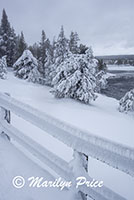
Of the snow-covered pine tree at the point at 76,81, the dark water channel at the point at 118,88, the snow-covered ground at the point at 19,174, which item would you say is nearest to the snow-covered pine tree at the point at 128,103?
the snow-covered pine tree at the point at 76,81

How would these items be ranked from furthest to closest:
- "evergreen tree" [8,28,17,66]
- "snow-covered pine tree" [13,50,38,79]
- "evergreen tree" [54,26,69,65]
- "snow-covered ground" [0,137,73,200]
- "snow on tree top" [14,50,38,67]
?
"evergreen tree" [8,28,17,66] < "evergreen tree" [54,26,69,65] < "snow-covered pine tree" [13,50,38,79] < "snow on tree top" [14,50,38,67] < "snow-covered ground" [0,137,73,200]

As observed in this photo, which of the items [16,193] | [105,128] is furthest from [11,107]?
[105,128]

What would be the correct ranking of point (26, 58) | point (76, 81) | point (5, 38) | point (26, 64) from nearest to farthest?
point (76, 81), point (26, 58), point (26, 64), point (5, 38)

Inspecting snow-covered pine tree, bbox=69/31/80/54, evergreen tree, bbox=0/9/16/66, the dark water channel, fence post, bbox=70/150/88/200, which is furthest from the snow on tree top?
fence post, bbox=70/150/88/200

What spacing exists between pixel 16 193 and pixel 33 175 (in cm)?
33

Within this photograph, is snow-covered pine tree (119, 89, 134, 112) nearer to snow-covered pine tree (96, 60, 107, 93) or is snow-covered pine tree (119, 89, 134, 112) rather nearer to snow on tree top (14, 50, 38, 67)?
snow-covered pine tree (96, 60, 107, 93)

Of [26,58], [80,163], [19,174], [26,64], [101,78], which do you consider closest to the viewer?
[80,163]

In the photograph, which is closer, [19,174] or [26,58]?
[19,174]

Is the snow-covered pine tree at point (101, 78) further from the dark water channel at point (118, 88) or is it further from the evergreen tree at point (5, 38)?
the evergreen tree at point (5, 38)

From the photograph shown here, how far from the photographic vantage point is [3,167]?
2.27 metres

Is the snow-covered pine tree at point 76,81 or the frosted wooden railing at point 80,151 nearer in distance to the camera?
the frosted wooden railing at point 80,151

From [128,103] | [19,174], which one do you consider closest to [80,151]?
[19,174]

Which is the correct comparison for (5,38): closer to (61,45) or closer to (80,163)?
(61,45)

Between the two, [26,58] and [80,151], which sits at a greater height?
[26,58]
